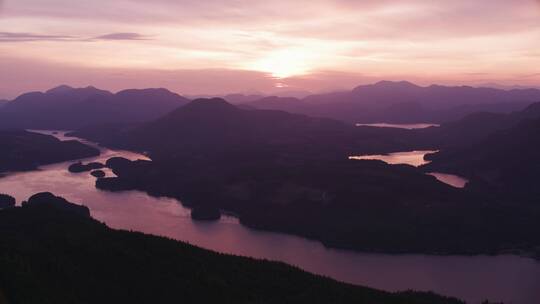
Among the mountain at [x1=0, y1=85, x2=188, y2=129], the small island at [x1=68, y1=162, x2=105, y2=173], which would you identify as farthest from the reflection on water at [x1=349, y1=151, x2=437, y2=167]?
the mountain at [x1=0, y1=85, x2=188, y2=129]

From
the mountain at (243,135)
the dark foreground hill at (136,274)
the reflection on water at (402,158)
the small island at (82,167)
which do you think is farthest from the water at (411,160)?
the dark foreground hill at (136,274)

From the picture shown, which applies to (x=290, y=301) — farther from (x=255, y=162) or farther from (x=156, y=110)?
(x=156, y=110)

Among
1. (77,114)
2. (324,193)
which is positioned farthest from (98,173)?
(77,114)

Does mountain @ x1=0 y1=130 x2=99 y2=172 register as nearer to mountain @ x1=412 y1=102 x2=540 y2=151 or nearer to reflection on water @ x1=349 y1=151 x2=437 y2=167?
reflection on water @ x1=349 y1=151 x2=437 y2=167

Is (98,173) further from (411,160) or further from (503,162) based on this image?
(503,162)

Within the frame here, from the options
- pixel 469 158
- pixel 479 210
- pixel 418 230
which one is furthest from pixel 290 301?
pixel 469 158
